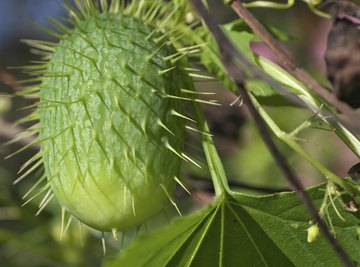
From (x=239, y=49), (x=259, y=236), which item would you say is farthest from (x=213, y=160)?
(x=239, y=49)

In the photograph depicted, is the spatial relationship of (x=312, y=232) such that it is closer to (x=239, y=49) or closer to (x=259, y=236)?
(x=259, y=236)

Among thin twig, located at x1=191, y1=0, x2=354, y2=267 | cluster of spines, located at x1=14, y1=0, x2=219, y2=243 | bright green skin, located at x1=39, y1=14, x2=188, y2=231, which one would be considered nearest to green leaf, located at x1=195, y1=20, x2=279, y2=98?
cluster of spines, located at x1=14, y1=0, x2=219, y2=243

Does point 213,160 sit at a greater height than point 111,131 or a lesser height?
lesser

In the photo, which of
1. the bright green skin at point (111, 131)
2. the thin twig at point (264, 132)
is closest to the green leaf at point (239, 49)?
the bright green skin at point (111, 131)

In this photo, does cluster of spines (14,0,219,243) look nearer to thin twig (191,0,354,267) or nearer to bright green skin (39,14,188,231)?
bright green skin (39,14,188,231)

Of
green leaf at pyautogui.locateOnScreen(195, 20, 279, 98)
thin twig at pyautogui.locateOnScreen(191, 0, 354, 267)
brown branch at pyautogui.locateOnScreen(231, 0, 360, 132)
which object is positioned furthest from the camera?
green leaf at pyautogui.locateOnScreen(195, 20, 279, 98)
